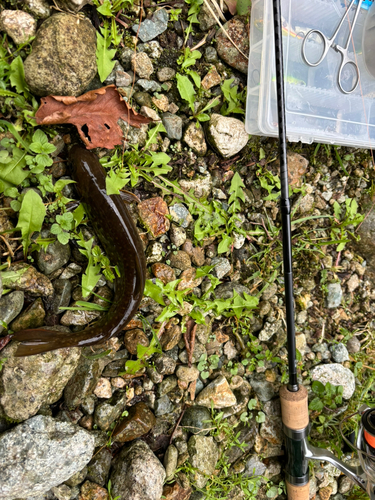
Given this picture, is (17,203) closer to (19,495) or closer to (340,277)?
(19,495)

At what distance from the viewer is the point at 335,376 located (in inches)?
124

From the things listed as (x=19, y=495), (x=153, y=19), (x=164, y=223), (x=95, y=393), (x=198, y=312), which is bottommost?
(x=19, y=495)

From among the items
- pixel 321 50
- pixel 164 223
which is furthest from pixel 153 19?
pixel 164 223

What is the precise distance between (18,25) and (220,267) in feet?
7.19

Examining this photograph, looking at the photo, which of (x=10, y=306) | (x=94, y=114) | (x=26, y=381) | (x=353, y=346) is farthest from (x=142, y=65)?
(x=353, y=346)

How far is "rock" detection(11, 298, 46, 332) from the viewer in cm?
235

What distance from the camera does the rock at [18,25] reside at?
2.22m

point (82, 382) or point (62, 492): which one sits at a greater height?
point (82, 382)

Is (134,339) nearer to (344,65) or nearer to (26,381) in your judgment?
(26,381)

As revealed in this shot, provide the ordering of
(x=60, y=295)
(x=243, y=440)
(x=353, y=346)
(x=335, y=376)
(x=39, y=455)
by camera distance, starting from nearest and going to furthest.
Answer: (x=39, y=455) < (x=60, y=295) < (x=243, y=440) < (x=335, y=376) < (x=353, y=346)

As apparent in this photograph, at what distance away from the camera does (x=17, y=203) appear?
2.33 m

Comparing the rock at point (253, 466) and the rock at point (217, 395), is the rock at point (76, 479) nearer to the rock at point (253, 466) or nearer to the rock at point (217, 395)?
the rock at point (217, 395)

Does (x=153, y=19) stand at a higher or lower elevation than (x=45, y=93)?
higher

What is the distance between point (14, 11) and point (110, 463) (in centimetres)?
317
